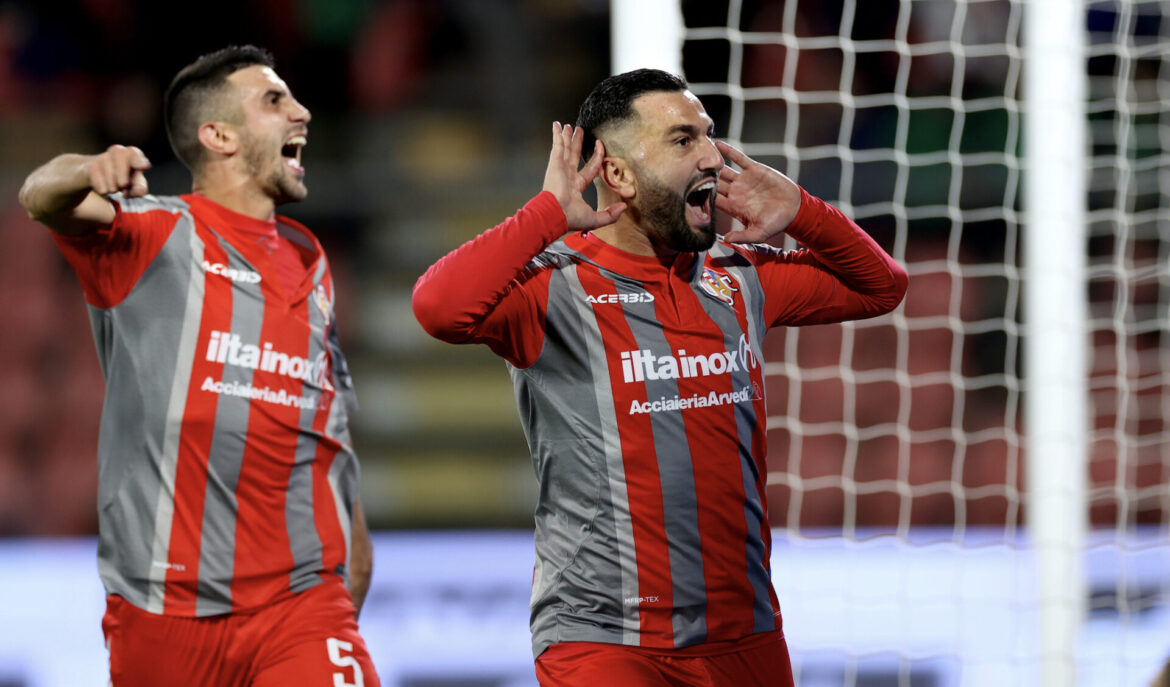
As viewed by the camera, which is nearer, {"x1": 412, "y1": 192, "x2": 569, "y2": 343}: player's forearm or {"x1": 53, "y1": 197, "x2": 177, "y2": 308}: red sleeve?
{"x1": 412, "y1": 192, "x2": 569, "y2": 343}: player's forearm

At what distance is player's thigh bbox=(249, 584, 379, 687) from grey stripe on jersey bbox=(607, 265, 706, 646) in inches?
34.2

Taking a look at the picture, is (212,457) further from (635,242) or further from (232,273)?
(635,242)

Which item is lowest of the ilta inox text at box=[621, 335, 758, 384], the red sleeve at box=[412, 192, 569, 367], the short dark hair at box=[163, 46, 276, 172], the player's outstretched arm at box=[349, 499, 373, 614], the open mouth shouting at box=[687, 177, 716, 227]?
the player's outstretched arm at box=[349, 499, 373, 614]

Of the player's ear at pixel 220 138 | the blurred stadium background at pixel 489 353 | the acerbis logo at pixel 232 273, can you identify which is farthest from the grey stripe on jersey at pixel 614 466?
the blurred stadium background at pixel 489 353

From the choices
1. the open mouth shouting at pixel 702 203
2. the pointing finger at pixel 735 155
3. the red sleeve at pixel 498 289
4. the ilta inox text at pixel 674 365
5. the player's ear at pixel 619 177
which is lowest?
the ilta inox text at pixel 674 365

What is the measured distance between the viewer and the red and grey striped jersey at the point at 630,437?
8.83 ft

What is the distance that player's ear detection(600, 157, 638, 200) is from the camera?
9.46 feet

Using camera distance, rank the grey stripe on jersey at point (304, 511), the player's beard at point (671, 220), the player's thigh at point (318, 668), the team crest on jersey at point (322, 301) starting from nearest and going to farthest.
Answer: the player's beard at point (671, 220), the player's thigh at point (318, 668), the grey stripe on jersey at point (304, 511), the team crest on jersey at point (322, 301)

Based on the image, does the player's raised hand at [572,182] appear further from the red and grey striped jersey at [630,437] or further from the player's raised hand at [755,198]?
the player's raised hand at [755,198]

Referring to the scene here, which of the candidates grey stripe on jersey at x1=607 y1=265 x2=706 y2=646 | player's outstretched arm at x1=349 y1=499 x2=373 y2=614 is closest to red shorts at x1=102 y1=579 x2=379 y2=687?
player's outstretched arm at x1=349 y1=499 x2=373 y2=614

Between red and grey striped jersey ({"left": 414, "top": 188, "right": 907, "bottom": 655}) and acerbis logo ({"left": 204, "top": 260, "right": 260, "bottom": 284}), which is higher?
acerbis logo ({"left": 204, "top": 260, "right": 260, "bottom": 284})

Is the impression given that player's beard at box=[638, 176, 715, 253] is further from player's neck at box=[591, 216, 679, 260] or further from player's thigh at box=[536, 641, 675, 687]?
player's thigh at box=[536, 641, 675, 687]

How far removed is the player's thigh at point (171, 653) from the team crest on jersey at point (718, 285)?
1.39 m

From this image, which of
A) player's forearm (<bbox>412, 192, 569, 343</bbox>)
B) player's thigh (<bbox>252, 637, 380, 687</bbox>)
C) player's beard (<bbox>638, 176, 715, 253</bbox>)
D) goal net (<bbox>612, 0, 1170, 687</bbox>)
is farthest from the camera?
goal net (<bbox>612, 0, 1170, 687</bbox>)
